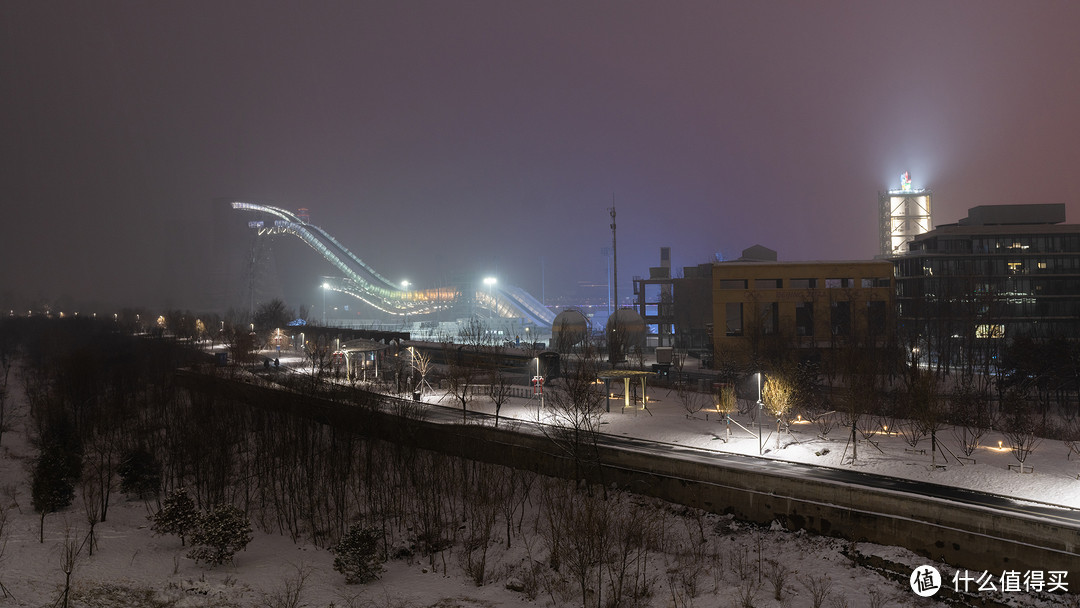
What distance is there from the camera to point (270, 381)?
119ft

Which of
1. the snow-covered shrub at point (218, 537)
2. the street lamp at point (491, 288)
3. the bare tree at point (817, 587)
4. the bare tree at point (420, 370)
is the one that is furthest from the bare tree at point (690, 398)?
the street lamp at point (491, 288)

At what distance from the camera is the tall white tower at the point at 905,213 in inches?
3792

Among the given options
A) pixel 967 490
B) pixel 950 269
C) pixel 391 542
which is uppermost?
pixel 950 269

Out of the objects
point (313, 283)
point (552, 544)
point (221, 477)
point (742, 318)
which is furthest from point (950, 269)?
point (313, 283)

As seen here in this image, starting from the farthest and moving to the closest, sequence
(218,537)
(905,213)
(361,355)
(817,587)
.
A: (905,213)
(361,355)
(218,537)
(817,587)

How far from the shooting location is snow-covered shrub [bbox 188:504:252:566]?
16906mm

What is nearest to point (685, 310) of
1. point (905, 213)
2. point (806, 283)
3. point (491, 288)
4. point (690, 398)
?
point (806, 283)

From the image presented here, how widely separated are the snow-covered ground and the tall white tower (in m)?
84.9

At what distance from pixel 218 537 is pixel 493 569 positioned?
6.97 meters

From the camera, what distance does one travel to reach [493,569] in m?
17.1

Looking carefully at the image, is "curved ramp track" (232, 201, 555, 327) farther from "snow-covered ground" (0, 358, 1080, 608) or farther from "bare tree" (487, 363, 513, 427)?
"snow-covered ground" (0, 358, 1080, 608)

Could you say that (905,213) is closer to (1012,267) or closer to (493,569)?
(1012,267)

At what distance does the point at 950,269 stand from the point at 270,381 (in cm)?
5309

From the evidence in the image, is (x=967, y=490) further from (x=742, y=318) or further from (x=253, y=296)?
(x=253, y=296)
